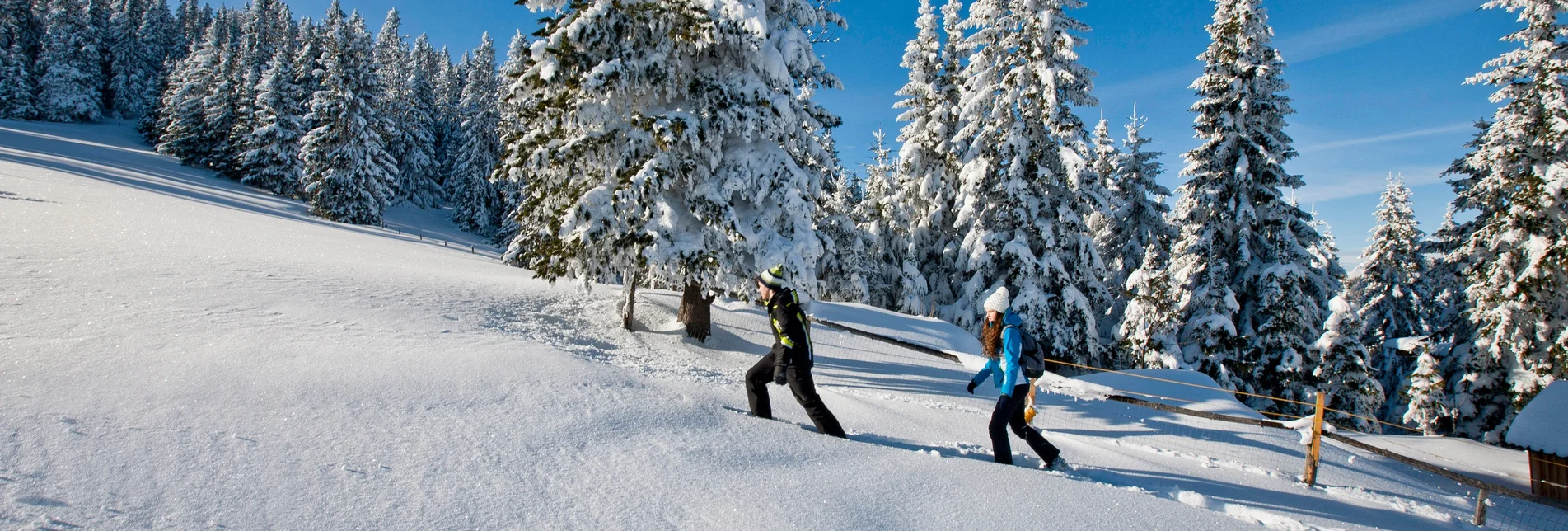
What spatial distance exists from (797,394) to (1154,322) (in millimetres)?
17433

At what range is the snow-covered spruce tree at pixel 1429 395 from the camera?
63.6ft

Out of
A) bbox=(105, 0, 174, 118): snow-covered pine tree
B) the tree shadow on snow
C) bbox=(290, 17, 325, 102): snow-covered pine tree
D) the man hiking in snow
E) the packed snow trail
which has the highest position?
bbox=(105, 0, 174, 118): snow-covered pine tree

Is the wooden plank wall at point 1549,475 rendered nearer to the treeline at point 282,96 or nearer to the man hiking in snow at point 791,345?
the man hiking in snow at point 791,345

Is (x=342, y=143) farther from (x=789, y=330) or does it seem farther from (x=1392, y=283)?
(x=1392, y=283)

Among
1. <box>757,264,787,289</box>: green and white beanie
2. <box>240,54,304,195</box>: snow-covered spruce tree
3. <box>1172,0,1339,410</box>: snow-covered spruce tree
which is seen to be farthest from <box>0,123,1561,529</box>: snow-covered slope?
<box>240,54,304,195</box>: snow-covered spruce tree

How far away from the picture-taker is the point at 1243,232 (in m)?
19.3

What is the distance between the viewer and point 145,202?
80.6 feet

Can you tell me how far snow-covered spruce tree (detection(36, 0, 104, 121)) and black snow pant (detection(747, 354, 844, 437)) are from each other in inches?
3340

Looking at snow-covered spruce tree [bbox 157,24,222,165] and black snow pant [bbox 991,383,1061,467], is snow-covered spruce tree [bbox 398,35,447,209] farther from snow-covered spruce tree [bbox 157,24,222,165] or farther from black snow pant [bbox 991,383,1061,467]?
black snow pant [bbox 991,383,1061,467]

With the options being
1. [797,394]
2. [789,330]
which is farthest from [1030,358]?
[789,330]

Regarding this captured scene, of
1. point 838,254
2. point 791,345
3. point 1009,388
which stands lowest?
point 1009,388

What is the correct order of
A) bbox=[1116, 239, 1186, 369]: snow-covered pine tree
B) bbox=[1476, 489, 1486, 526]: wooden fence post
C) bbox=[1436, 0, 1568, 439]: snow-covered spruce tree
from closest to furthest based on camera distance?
bbox=[1476, 489, 1486, 526]: wooden fence post → bbox=[1436, 0, 1568, 439]: snow-covered spruce tree → bbox=[1116, 239, 1186, 369]: snow-covered pine tree

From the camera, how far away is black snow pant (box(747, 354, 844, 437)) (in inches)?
244

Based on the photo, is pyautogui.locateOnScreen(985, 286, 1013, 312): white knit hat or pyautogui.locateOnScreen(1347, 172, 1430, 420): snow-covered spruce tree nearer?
pyautogui.locateOnScreen(985, 286, 1013, 312): white knit hat
